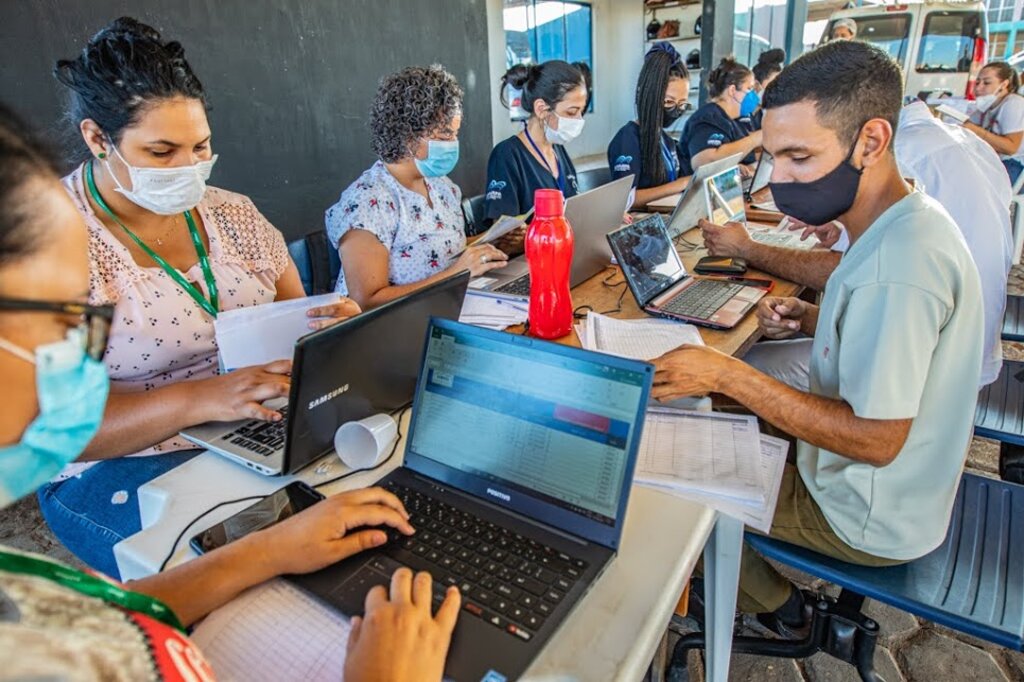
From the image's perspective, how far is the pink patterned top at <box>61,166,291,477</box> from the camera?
128 centimetres

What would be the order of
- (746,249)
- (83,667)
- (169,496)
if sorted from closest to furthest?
(83,667) < (169,496) < (746,249)

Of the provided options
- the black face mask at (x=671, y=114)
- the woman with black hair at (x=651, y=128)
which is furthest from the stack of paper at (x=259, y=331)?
the black face mask at (x=671, y=114)

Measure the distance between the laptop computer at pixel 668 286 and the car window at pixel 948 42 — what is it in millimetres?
6941

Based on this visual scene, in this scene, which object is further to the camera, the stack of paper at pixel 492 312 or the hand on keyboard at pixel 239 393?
the stack of paper at pixel 492 312

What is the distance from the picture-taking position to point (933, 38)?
22.1 feet

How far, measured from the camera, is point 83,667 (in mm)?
425

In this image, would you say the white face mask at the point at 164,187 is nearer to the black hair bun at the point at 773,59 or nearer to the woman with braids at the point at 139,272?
the woman with braids at the point at 139,272

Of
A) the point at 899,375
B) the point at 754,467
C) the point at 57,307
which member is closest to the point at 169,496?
the point at 57,307

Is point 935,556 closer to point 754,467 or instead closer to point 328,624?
point 754,467

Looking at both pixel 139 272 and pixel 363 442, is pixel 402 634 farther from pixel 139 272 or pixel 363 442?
pixel 139 272

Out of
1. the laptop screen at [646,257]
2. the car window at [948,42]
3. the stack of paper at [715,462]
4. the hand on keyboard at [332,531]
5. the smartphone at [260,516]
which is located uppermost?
the car window at [948,42]

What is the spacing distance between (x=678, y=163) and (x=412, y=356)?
3.07 m

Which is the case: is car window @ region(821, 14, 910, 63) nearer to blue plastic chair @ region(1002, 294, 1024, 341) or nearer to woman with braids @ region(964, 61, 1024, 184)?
woman with braids @ region(964, 61, 1024, 184)

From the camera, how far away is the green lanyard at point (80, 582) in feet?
1.51
